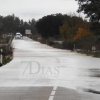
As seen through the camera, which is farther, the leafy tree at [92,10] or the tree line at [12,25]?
the tree line at [12,25]

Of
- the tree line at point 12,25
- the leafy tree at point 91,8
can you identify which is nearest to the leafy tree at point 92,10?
the leafy tree at point 91,8

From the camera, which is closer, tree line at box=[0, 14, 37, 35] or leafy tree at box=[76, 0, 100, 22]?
leafy tree at box=[76, 0, 100, 22]

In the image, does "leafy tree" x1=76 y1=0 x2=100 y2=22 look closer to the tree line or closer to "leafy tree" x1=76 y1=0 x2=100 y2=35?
"leafy tree" x1=76 y1=0 x2=100 y2=35

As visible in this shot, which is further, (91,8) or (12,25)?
(12,25)

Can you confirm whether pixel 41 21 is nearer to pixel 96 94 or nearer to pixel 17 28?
pixel 17 28

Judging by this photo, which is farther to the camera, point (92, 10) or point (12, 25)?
point (12, 25)

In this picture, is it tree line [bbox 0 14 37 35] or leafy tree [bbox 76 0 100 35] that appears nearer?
leafy tree [bbox 76 0 100 35]

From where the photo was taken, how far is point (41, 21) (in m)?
89.9

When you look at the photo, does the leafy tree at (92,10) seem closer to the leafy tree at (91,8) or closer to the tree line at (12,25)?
the leafy tree at (91,8)

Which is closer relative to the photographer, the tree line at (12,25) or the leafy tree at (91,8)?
the leafy tree at (91,8)

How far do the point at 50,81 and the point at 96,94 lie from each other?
3.67 meters

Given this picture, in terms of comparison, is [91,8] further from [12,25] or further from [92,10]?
[12,25]

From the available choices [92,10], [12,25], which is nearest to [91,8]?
[92,10]

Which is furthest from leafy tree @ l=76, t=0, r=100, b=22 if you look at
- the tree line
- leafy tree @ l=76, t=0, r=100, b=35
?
the tree line
